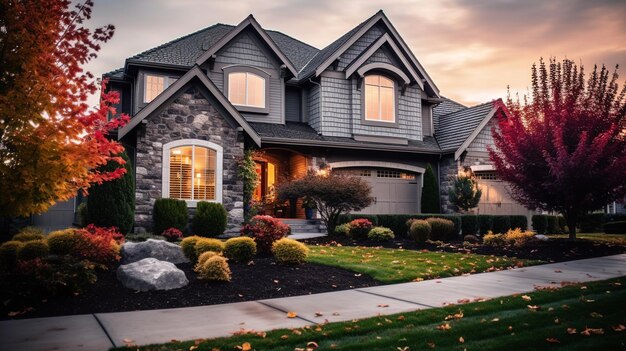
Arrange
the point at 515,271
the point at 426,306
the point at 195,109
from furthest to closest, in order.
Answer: the point at 195,109, the point at 515,271, the point at 426,306

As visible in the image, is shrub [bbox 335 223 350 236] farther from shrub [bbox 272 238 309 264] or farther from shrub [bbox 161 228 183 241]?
shrub [bbox 272 238 309 264]

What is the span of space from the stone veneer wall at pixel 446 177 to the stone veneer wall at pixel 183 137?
31.0ft

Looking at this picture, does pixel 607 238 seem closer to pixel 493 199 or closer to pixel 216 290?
pixel 493 199

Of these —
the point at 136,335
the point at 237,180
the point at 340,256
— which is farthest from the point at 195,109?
the point at 136,335

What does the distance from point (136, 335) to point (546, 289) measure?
5666 mm

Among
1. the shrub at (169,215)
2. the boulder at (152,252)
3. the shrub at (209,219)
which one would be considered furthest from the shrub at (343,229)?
the boulder at (152,252)

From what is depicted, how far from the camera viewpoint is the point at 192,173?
631 inches

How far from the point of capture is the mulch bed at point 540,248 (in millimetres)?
11172

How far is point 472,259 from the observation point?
34.4 ft

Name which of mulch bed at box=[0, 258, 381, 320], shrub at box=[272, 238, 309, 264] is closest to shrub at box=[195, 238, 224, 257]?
mulch bed at box=[0, 258, 381, 320]

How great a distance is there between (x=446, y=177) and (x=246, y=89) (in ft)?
31.1

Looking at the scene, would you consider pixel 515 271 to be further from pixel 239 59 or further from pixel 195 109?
pixel 239 59

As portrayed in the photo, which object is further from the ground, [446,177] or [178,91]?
[178,91]

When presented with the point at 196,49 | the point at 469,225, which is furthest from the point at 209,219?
the point at 469,225
